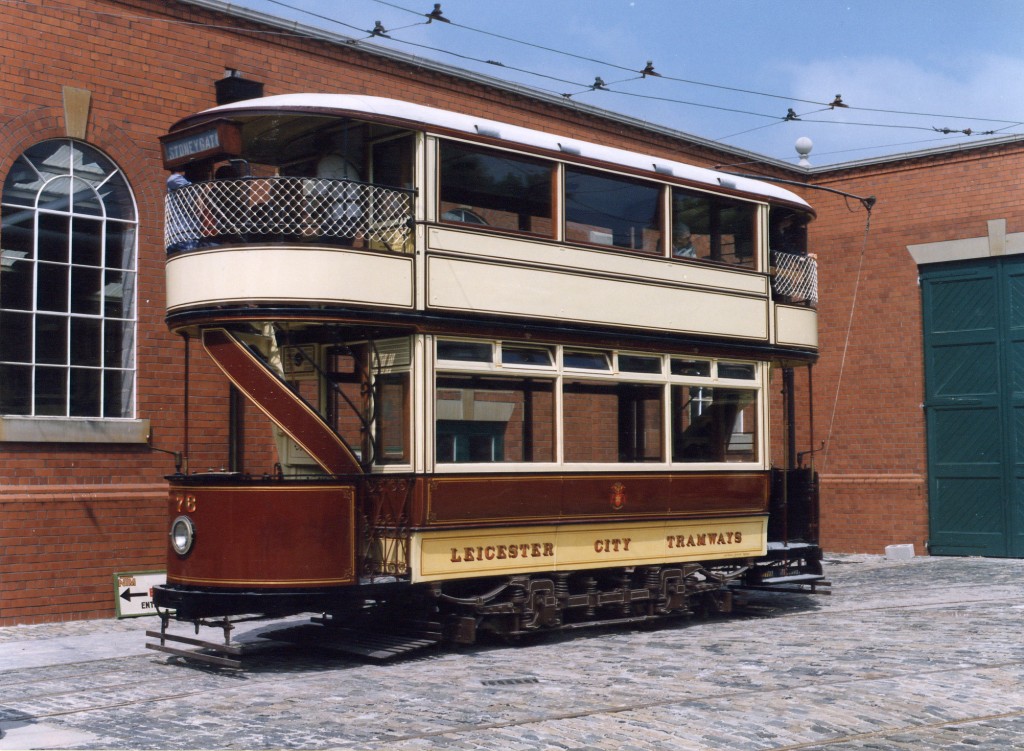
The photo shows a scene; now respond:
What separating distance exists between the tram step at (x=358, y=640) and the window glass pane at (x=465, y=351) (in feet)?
7.38

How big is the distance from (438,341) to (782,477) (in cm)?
486

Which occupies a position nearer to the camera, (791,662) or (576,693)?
(576,693)

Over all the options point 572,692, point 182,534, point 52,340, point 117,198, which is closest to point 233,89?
point 117,198

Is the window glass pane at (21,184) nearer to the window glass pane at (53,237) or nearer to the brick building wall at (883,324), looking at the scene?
the window glass pane at (53,237)

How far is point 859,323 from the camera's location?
21.0 metres

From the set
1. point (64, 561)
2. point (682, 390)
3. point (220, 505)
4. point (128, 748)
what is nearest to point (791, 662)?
point (682, 390)

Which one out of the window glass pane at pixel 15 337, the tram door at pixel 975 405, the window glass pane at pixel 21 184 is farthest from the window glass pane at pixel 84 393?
the tram door at pixel 975 405

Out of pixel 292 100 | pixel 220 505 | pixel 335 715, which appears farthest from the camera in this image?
pixel 292 100

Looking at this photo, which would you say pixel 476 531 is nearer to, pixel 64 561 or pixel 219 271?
pixel 219 271

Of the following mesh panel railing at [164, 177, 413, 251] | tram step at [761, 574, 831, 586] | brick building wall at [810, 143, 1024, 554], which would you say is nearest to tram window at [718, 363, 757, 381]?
tram step at [761, 574, 831, 586]

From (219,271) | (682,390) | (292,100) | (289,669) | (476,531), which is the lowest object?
(289,669)

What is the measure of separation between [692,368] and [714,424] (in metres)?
0.63

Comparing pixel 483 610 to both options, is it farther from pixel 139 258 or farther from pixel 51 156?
pixel 51 156

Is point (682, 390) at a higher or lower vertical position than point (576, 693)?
higher
